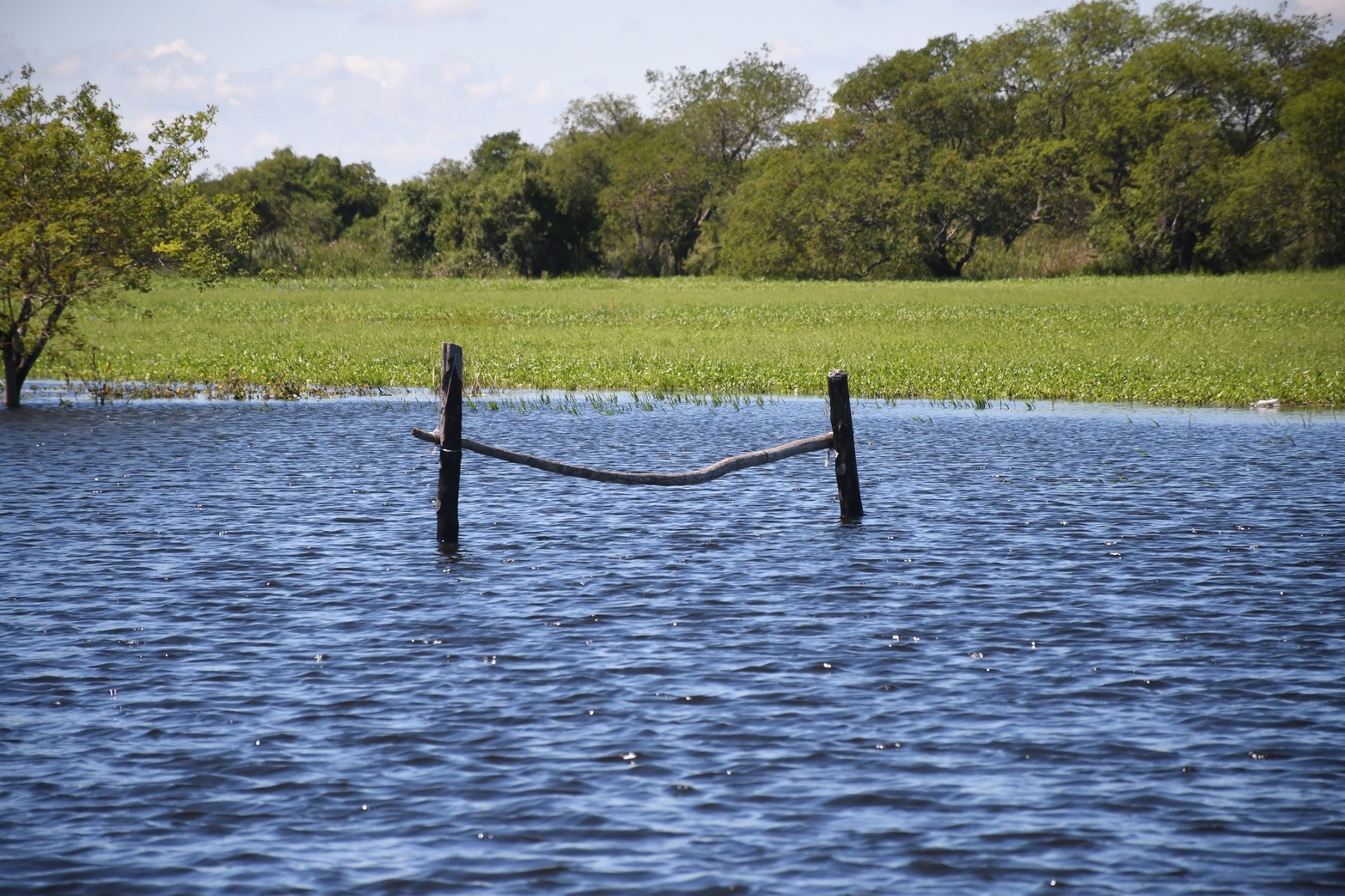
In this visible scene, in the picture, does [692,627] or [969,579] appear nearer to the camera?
[692,627]

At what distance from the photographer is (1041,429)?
83.3 ft

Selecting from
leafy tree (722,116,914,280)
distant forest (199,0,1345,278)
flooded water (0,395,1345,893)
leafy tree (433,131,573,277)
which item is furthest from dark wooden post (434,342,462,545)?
leafy tree (433,131,573,277)

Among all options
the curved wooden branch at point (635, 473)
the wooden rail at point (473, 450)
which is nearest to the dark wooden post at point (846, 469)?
the wooden rail at point (473, 450)

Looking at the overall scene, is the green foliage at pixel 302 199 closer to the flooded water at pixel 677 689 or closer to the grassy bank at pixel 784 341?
the grassy bank at pixel 784 341

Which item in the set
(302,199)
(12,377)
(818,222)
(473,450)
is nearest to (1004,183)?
(818,222)

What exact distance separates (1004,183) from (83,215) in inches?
2686

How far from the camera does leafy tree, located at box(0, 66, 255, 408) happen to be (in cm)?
2877

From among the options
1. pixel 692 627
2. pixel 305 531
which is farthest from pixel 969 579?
pixel 305 531

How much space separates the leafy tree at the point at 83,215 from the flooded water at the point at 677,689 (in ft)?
37.7

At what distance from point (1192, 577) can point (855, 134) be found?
88.2m

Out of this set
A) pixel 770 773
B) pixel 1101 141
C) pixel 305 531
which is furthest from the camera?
pixel 1101 141

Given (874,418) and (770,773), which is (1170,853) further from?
(874,418)

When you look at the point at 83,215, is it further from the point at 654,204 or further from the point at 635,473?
the point at 654,204

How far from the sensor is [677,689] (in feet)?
31.8
